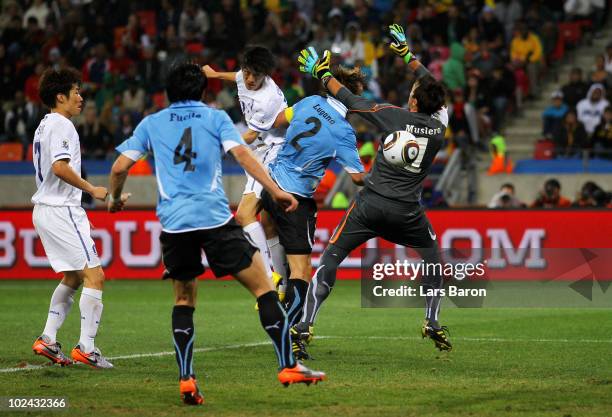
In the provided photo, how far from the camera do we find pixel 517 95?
83.5 ft

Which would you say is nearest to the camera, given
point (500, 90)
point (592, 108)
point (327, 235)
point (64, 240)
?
point (64, 240)

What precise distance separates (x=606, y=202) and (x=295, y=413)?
13.8 m

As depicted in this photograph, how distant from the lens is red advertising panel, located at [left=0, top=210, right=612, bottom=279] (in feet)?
63.9

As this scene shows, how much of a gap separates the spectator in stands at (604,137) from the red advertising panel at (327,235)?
113 inches

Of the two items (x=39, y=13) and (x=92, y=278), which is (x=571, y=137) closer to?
(x=92, y=278)

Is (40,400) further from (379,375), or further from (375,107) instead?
(375,107)

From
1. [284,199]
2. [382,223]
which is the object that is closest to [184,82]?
[284,199]

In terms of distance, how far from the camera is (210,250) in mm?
8086

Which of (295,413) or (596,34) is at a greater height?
(596,34)

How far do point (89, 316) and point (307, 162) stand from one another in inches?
94.9

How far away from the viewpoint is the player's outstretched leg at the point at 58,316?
10.2 m

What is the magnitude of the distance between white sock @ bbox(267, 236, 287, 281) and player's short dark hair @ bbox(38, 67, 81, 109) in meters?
2.85

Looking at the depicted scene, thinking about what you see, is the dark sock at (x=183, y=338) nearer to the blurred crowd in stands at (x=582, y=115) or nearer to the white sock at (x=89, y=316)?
the white sock at (x=89, y=316)

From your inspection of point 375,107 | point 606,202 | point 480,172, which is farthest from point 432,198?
point 375,107
